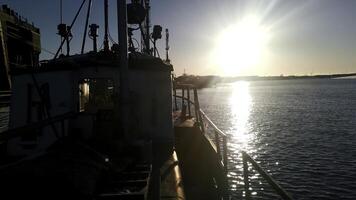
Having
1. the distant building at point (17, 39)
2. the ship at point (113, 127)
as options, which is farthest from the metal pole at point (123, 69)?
the distant building at point (17, 39)

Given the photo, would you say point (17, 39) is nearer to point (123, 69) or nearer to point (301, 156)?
point (301, 156)

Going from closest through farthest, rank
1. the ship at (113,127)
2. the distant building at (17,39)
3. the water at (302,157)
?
the ship at (113,127) → the water at (302,157) → the distant building at (17,39)

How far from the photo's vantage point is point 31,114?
12.0 m

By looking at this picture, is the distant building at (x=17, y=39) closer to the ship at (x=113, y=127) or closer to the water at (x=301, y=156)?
the water at (x=301, y=156)

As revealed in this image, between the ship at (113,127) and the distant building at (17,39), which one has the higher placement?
the distant building at (17,39)

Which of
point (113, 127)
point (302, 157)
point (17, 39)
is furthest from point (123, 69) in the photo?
point (17, 39)

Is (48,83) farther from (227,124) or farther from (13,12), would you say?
(13,12)

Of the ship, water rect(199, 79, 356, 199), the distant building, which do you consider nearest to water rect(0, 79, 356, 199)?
water rect(199, 79, 356, 199)

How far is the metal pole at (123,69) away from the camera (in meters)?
10.2

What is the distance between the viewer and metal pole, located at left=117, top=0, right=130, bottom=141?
10219mm

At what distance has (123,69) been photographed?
10234 millimetres

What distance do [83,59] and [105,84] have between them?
1273 cm

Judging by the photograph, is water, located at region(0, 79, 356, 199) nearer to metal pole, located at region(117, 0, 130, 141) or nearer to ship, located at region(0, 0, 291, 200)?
ship, located at region(0, 0, 291, 200)

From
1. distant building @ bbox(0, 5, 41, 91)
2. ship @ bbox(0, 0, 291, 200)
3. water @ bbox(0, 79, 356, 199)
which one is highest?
distant building @ bbox(0, 5, 41, 91)
